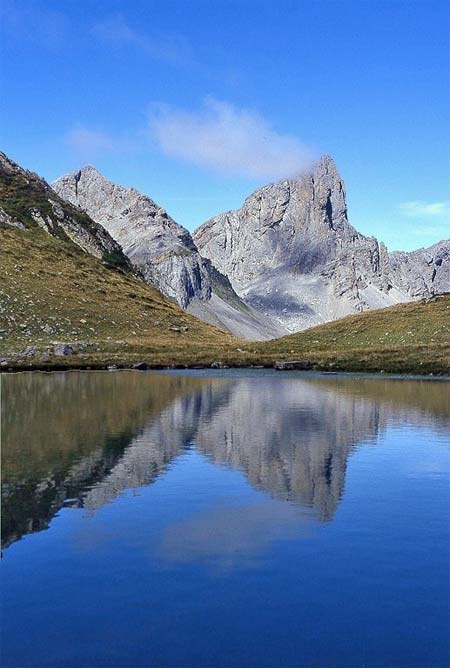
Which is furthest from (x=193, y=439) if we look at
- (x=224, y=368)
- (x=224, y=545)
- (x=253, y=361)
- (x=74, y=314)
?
(x=74, y=314)

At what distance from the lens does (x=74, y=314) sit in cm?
15338

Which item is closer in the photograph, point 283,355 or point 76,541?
point 76,541

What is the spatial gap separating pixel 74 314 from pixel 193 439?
113 meters

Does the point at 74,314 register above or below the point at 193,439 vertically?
above

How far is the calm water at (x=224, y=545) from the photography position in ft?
52.0

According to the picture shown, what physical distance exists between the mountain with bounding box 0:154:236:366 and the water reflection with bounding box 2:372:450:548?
45.9 metres

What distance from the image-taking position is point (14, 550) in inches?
856

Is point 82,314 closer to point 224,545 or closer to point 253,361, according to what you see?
point 253,361

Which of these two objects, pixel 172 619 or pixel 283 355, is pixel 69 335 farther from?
pixel 172 619

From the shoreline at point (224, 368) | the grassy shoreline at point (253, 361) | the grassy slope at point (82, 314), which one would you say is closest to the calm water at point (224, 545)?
the shoreline at point (224, 368)

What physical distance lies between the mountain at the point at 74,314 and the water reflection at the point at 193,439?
45890 millimetres

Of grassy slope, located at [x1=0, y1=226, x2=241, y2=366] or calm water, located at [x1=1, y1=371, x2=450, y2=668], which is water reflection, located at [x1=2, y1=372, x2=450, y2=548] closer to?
calm water, located at [x1=1, y1=371, x2=450, y2=668]

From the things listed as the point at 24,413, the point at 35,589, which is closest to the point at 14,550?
the point at 35,589

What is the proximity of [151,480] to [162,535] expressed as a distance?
28.6 feet
